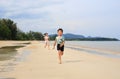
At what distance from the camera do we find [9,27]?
12550 cm

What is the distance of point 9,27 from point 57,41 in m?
113

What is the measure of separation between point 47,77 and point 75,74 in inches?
43.6

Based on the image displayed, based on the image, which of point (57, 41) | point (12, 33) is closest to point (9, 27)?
point (12, 33)

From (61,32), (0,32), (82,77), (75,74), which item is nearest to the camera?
(82,77)

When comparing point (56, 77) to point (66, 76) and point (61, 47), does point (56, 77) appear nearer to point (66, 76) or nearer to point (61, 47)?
point (66, 76)

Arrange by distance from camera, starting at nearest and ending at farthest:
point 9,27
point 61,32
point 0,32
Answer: point 61,32
point 0,32
point 9,27

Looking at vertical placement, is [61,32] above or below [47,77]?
above

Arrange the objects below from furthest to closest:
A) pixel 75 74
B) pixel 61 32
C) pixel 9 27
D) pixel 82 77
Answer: pixel 9 27 → pixel 61 32 → pixel 75 74 → pixel 82 77

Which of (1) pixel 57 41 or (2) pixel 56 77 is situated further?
(1) pixel 57 41

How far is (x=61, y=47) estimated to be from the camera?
1495cm

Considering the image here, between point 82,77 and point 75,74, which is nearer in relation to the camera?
point 82,77

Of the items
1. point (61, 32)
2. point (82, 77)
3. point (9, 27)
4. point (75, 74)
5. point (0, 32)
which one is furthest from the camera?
point (9, 27)

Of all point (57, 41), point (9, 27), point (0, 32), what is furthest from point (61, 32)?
point (9, 27)

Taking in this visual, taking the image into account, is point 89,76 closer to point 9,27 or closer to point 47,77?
point 47,77
